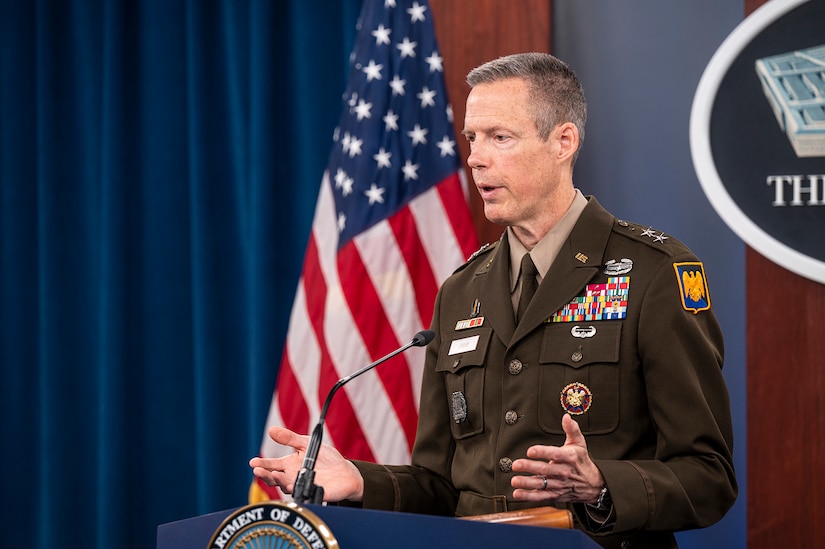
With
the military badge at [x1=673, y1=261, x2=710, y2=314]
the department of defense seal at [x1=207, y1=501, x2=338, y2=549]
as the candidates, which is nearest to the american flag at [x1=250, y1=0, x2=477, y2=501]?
the military badge at [x1=673, y1=261, x2=710, y2=314]

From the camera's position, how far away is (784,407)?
262 centimetres

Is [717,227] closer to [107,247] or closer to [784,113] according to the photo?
[784,113]

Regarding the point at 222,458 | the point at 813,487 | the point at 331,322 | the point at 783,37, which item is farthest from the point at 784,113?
the point at 222,458

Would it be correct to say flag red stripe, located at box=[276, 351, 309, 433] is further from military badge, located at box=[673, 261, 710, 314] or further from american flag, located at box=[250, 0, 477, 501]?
military badge, located at box=[673, 261, 710, 314]

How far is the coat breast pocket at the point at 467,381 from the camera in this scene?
1.90 meters

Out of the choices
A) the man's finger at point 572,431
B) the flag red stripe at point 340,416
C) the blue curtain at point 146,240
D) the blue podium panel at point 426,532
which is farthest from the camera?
the blue curtain at point 146,240

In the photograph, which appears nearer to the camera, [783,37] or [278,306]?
[783,37]

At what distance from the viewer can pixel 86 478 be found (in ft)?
11.9

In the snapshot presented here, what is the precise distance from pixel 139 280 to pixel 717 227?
2.13 metres

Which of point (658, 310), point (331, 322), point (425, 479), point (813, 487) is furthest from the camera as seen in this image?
point (331, 322)

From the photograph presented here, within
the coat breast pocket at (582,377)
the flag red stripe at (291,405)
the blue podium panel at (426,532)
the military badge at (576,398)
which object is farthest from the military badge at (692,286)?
the flag red stripe at (291,405)

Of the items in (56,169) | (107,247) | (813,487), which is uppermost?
(56,169)

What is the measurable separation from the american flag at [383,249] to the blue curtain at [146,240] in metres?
0.52

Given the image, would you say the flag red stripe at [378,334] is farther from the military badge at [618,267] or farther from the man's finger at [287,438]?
the man's finger at [287,438]
